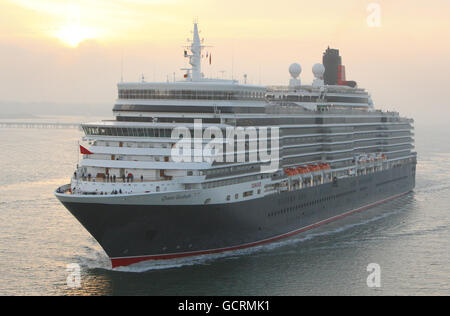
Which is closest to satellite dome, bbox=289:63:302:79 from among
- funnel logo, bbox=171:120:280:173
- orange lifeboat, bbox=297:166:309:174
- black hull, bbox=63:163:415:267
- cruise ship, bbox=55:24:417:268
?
cruise ship, bbox=55:24:417:268

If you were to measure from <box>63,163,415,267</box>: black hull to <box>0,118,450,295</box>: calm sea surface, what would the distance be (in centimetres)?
74

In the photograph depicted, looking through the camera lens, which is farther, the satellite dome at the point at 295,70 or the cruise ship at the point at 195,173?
the satellite dome at the point at 295,70

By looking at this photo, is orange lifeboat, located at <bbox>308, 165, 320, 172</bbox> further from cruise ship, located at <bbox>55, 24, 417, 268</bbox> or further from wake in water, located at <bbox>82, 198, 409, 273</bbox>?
wake in water, located at <bbox>82, 198, 409, 273</bbox>

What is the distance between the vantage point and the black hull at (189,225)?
3147 centimetres

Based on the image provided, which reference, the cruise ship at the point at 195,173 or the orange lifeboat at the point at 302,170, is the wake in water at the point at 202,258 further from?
the orange lifeboat at the point at 302,170

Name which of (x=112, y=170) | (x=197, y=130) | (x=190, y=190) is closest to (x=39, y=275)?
(x=112, y=170)

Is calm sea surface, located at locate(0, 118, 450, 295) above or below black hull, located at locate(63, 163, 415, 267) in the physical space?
below

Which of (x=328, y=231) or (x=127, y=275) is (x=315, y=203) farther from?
(x=127, y=275)

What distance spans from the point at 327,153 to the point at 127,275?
71.4 feet

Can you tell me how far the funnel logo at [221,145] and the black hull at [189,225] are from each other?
2.58 m

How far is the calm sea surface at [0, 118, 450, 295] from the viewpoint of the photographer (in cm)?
3097

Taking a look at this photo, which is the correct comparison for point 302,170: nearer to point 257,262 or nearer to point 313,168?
point 313,168

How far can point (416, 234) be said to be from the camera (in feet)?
142

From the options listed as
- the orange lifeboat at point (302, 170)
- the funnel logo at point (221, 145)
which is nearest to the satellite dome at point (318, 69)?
the orange lifeboat at point (302, 170)
